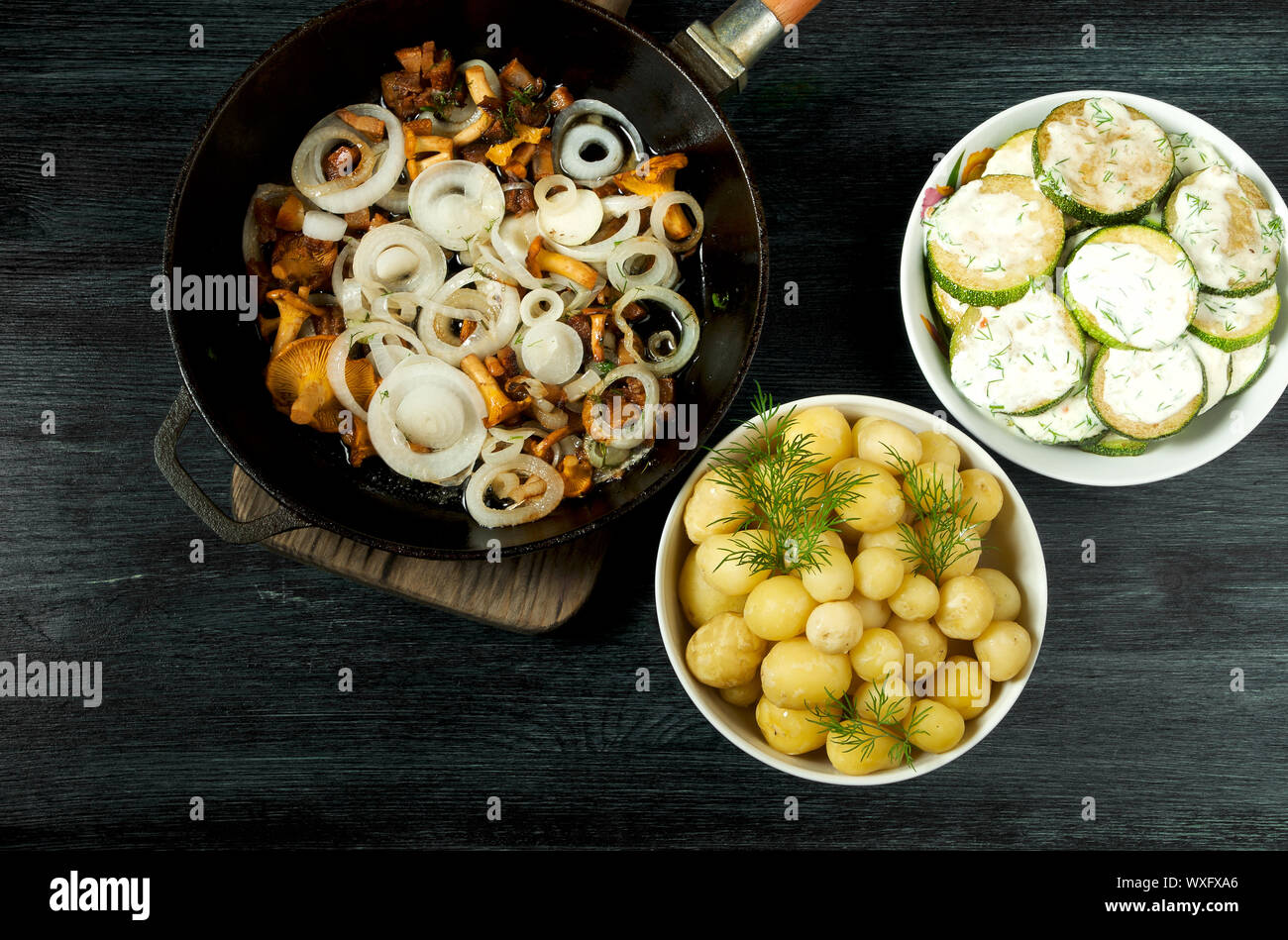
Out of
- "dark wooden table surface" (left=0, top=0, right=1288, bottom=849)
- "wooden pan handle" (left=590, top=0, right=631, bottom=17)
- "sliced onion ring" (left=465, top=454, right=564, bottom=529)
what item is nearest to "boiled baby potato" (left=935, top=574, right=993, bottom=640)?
"dark wooden table surface" (left=0, top=0, right=1288, bottom=849)

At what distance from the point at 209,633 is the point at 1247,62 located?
8.62 feet

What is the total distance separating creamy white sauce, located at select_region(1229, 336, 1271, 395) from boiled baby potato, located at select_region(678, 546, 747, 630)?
1004 mm

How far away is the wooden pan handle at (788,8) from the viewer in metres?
1.57

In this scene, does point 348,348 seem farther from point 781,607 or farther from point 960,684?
point 960,684

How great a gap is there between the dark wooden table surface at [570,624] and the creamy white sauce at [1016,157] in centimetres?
29

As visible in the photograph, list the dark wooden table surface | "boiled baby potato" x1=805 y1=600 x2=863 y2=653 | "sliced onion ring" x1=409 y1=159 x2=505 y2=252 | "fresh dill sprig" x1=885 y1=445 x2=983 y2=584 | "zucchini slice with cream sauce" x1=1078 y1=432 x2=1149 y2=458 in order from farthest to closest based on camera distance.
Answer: the dark wooden table surface < "sliced onion ring" x1=409 y1=159 x2=505 y2=252 < "zucchini slice with cream sauce" x1=1078 y1=432 x2=1149 y2=458 < "fresh dill sprig" x1=885 y1=445 x2=983 y2=584 < "boiled baby potato" x1=805 y1=600 x2=863 y2=653

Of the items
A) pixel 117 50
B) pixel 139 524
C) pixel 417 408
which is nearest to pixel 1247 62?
pixel 417 408

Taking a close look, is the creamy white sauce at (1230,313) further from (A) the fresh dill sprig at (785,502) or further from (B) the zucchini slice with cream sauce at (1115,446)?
(A) the fresh dill sprig at (785,502)

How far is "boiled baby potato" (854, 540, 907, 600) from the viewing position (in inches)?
59.4

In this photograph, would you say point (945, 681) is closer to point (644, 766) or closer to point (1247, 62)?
point (644, 766)

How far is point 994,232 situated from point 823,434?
1.55ft

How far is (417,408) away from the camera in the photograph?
1.72 metres

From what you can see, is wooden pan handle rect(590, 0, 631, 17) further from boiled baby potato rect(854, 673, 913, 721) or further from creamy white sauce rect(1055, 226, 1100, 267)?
boiled baby potato rect(854, 673, 913, 721)

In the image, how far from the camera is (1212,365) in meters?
1.64
